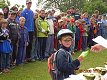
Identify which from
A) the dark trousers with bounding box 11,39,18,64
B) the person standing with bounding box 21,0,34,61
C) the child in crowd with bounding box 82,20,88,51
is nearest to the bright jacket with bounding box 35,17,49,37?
the person standing with bounding box 21,0,34,61

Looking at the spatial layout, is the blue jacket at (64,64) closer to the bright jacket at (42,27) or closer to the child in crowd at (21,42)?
the child in crowd at (21,42)

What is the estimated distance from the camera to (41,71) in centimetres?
Result: 1065

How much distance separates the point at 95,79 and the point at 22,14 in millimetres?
8120

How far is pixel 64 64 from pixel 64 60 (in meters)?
0.06

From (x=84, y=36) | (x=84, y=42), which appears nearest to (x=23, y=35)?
(x=84, y=36)

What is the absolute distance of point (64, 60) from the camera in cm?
493

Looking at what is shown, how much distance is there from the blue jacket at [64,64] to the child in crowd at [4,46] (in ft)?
16.8

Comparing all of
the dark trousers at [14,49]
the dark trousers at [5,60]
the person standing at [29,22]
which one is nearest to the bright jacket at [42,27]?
the person standing at [29,22]

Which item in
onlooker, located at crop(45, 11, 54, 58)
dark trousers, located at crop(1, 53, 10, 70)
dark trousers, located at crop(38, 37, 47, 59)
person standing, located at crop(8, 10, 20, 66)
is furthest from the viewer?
onlooker, located at crop(45, 11, 54, 58)

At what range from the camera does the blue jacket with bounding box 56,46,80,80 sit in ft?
16.1

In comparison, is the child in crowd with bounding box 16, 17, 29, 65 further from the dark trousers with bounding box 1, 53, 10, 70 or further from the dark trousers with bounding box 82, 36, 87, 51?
the dark trousers with bounding box 82, 36, 87, 51

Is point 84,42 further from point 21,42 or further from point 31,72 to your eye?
point 31,72

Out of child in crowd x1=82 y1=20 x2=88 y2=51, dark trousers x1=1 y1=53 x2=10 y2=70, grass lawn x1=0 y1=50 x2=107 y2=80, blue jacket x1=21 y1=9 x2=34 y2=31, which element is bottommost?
grass lawn x1=0 y1=50 x2=107 y2=80

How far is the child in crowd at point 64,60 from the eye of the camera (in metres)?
4.92
